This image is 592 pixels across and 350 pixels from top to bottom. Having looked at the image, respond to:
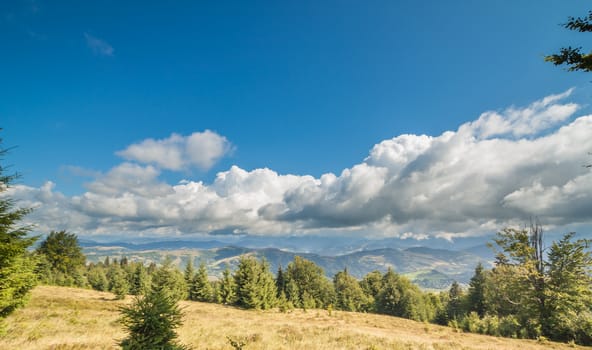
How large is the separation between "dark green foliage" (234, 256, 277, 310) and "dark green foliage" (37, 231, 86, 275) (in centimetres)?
5414

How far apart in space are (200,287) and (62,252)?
46.4 meters

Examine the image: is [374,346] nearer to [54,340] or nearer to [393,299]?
[54,340]

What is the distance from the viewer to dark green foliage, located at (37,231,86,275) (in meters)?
68.8

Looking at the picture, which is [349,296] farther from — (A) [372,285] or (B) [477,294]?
(B) [477,294]

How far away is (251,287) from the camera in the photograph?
43.5m

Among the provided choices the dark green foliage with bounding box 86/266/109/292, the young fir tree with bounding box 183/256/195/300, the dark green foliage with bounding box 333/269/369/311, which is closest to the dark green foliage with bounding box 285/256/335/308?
the dark green foliage with bounding box 333/269/369/311

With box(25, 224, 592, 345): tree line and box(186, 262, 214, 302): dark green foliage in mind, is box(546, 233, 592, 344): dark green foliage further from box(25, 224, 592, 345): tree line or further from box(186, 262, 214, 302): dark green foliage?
box(186, 262, 214, 302): dark green foliage

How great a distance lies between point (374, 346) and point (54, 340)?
17.1 metres

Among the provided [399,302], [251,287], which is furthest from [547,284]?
[399,302]

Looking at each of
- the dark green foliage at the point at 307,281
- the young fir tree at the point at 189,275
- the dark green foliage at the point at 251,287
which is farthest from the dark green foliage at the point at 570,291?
the young fir tree at the point at 189,275

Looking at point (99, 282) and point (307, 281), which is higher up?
point (99, 282)

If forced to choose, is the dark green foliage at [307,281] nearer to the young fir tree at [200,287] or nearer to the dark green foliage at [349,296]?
the dark green foliage at [349,296]

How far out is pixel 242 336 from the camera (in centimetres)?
1694

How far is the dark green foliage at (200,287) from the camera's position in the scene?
180ft
